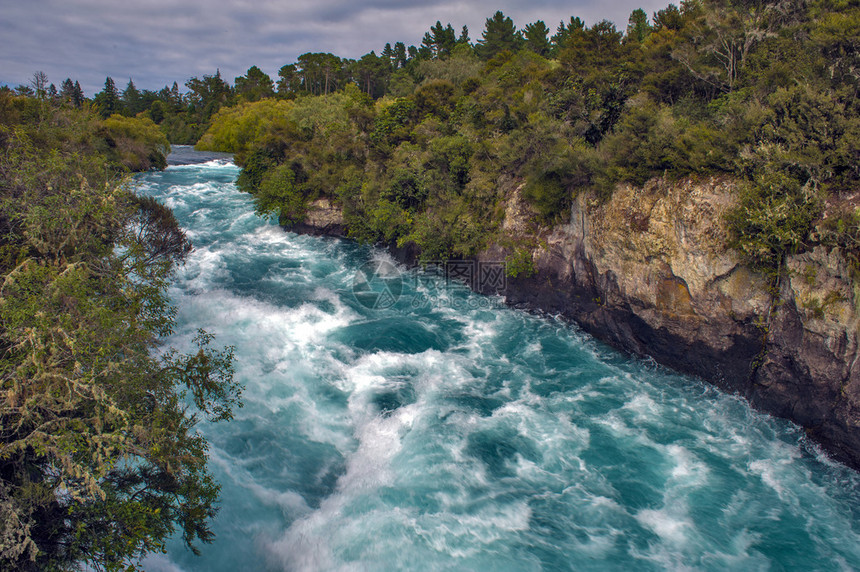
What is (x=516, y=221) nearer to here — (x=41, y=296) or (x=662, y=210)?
(x=662, y=210)

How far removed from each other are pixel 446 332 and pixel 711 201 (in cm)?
1128

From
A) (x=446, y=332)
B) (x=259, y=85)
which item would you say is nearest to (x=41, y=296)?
(x=446, y=332)

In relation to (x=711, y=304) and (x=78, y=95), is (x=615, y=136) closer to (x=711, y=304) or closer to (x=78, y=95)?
(x=711, y=304)

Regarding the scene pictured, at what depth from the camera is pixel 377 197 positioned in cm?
2875

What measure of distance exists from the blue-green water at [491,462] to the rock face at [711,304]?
0.94 metres

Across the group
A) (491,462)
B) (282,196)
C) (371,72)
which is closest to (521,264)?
(491,462)

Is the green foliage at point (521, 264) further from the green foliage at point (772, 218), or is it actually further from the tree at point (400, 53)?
the tree at point (400, 53)

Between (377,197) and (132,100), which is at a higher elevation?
(132,100)

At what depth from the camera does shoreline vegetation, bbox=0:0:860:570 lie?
25.0 feet

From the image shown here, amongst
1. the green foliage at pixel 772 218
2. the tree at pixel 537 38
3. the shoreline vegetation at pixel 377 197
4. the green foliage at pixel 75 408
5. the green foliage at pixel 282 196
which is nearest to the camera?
the green foliage at pixel 75 408

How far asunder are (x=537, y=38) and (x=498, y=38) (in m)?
5.46

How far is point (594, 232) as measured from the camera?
723 inches

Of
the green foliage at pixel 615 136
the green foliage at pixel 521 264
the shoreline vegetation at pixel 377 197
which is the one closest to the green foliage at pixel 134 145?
the shoreline vegetation at pixel 377 197

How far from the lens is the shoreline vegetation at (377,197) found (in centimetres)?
761
